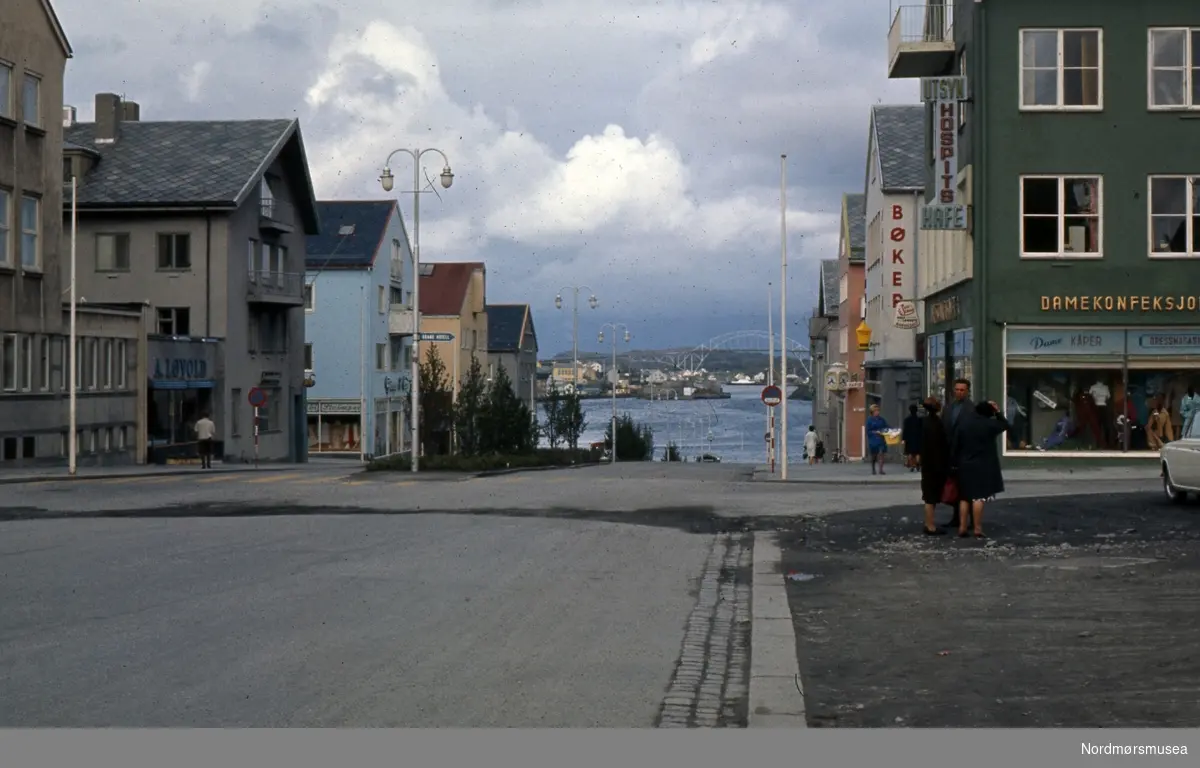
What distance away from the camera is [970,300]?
36.5 m

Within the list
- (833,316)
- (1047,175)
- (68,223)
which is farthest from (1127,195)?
(833,316)

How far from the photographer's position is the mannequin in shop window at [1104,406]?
116ft

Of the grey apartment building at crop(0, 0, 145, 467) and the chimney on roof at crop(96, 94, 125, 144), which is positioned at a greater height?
the chimney on roof at crop(96, 94, 125, 144)

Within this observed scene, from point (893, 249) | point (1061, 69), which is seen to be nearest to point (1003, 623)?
point (1061, 69)

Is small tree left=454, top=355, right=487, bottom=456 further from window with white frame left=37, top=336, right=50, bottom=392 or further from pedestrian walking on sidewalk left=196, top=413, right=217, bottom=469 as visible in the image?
window with white frame left=37, top=336, right=50, bottom=392

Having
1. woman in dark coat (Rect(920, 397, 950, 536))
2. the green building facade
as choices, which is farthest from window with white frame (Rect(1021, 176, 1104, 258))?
woman in dark coat (Rect(920, 397, 950, 536))

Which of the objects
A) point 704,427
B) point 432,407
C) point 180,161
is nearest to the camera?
point 180,161

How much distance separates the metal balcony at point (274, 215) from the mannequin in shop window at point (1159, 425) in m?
36.0

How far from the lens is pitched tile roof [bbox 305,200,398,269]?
80.2 metres

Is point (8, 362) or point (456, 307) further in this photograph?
point (456, 307)

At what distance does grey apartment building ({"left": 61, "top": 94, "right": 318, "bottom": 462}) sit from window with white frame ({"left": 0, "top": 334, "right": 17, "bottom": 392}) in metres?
11.1

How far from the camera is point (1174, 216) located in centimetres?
3509

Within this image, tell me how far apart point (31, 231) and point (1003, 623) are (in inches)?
1342

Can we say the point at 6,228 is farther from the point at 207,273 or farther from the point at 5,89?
the point at 207,273
